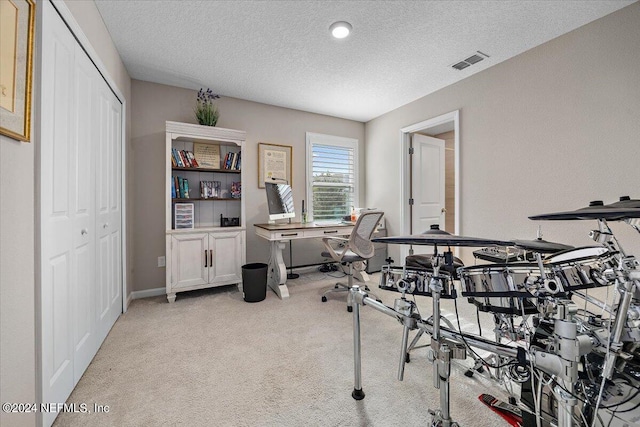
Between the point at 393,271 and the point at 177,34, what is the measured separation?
264 centimetres

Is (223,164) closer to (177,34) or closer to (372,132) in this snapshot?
(177,34)

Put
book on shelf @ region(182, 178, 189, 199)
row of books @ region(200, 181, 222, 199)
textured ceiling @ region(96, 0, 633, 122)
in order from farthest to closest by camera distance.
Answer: row of books @ region(200, 181, 222, 199) → book on shelf @ region(182, 178, 189, 199) → textured ceiling @ region(96, 0, 633, 122)

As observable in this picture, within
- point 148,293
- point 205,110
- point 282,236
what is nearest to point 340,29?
point 205,110

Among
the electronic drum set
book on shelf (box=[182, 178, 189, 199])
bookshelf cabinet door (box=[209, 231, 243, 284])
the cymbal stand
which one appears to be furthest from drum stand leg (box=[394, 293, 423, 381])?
book on shelf (box=[182, 178, 189, 199])

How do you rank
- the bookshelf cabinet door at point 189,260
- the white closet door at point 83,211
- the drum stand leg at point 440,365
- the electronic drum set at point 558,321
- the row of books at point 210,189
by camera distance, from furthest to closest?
the row of books at point 210,189 → the bookshelf cabinet door at point 189,260 → the white closet door at point 83,211 → the drum stand leg at point 440,365 → the electronic drum set at point 558,321

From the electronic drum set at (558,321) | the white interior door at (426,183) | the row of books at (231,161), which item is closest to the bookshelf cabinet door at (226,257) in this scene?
the row of books at (231,161)

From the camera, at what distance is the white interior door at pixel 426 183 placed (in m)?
3.86

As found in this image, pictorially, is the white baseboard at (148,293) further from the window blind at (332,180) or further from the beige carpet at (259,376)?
the window blind at (332,180)

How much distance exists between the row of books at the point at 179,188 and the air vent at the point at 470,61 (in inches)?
130

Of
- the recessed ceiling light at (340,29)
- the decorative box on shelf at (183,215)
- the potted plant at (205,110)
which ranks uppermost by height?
the recessed ceiling light at (340,29)

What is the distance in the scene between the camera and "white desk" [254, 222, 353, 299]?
2971 mm

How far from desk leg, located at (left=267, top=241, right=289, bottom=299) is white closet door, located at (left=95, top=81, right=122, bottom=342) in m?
1.54

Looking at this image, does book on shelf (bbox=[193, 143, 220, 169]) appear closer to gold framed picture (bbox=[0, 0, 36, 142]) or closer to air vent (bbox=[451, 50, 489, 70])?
gold framed picture (bbox=[0, 0, 36, 142])

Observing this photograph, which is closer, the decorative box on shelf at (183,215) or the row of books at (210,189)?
the decorative box on shelf at (183,215)
